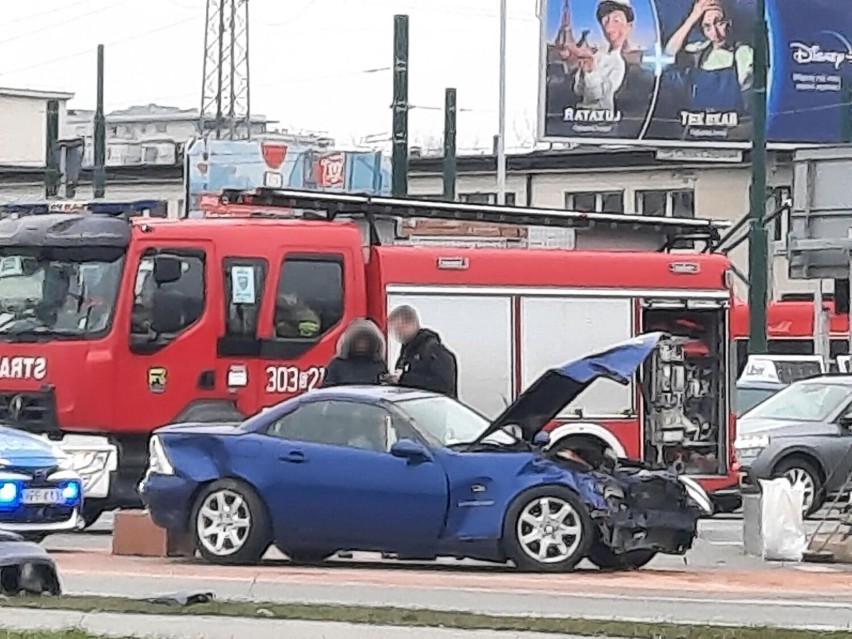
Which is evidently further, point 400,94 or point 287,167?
point 287,167

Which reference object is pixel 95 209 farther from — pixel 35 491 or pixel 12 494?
pixel 12 494

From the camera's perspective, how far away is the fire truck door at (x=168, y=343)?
59.2 ft

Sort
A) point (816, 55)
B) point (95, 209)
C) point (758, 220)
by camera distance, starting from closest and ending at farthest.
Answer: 1. point (95, 209)
2. point (758, 220)
3. point (816, 55)

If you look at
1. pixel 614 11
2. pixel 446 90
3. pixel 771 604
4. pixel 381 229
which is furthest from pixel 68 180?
pixel 771 604

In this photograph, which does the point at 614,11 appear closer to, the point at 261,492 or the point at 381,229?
the point at 381,229

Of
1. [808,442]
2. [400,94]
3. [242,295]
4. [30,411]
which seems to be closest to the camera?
[30,411]

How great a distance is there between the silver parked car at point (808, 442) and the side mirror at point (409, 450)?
269 inches

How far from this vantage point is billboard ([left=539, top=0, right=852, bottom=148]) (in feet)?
146

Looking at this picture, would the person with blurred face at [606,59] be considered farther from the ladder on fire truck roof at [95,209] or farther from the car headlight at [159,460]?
the car headlight at [159,460]

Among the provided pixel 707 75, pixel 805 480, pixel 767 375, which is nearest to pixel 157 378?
pixel 805 480

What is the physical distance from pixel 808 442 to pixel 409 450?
823 cm

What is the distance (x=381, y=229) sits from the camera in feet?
63.5

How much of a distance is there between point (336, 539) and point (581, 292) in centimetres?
498

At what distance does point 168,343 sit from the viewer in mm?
18078
